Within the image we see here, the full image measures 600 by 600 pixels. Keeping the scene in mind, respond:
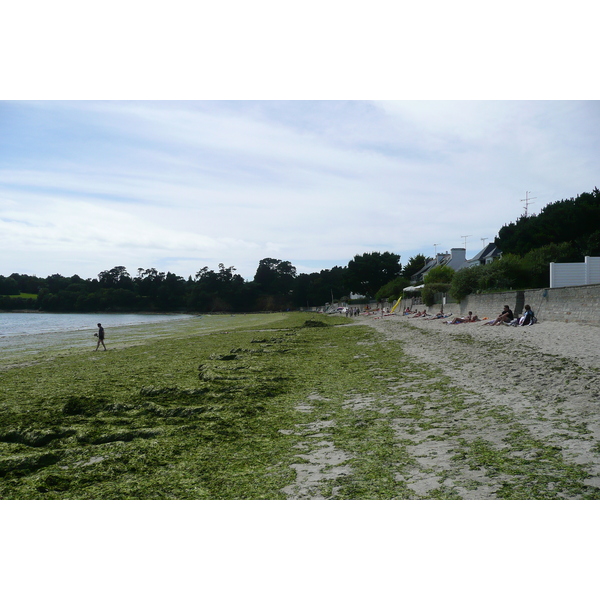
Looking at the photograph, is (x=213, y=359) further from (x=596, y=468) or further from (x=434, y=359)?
(x=596, y=468)

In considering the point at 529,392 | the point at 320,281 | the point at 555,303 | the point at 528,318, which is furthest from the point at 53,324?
the point at 320,281

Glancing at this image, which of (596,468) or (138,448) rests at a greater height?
(596,468)

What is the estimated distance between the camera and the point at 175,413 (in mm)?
7363

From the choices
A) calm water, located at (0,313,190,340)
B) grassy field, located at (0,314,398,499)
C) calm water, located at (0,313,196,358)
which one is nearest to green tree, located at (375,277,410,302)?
calm water, located at (0,313,196,358)

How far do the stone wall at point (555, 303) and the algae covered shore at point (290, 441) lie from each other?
28.5ft

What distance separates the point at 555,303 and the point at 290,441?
54.5 ft

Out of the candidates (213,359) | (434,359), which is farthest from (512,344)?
(213,359)

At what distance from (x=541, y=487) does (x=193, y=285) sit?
496ft

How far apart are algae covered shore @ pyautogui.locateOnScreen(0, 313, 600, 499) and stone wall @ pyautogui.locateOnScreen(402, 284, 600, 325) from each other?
8697 millimetres

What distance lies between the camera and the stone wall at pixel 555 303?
51.0 ft

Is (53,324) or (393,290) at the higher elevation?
(393,290)

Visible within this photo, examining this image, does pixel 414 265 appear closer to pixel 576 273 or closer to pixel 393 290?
pixel 393 290

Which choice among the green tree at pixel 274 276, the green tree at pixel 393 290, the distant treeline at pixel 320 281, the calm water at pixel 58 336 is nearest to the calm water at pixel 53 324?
the calm water at pixel 58 336

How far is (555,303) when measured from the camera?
59.1ft
